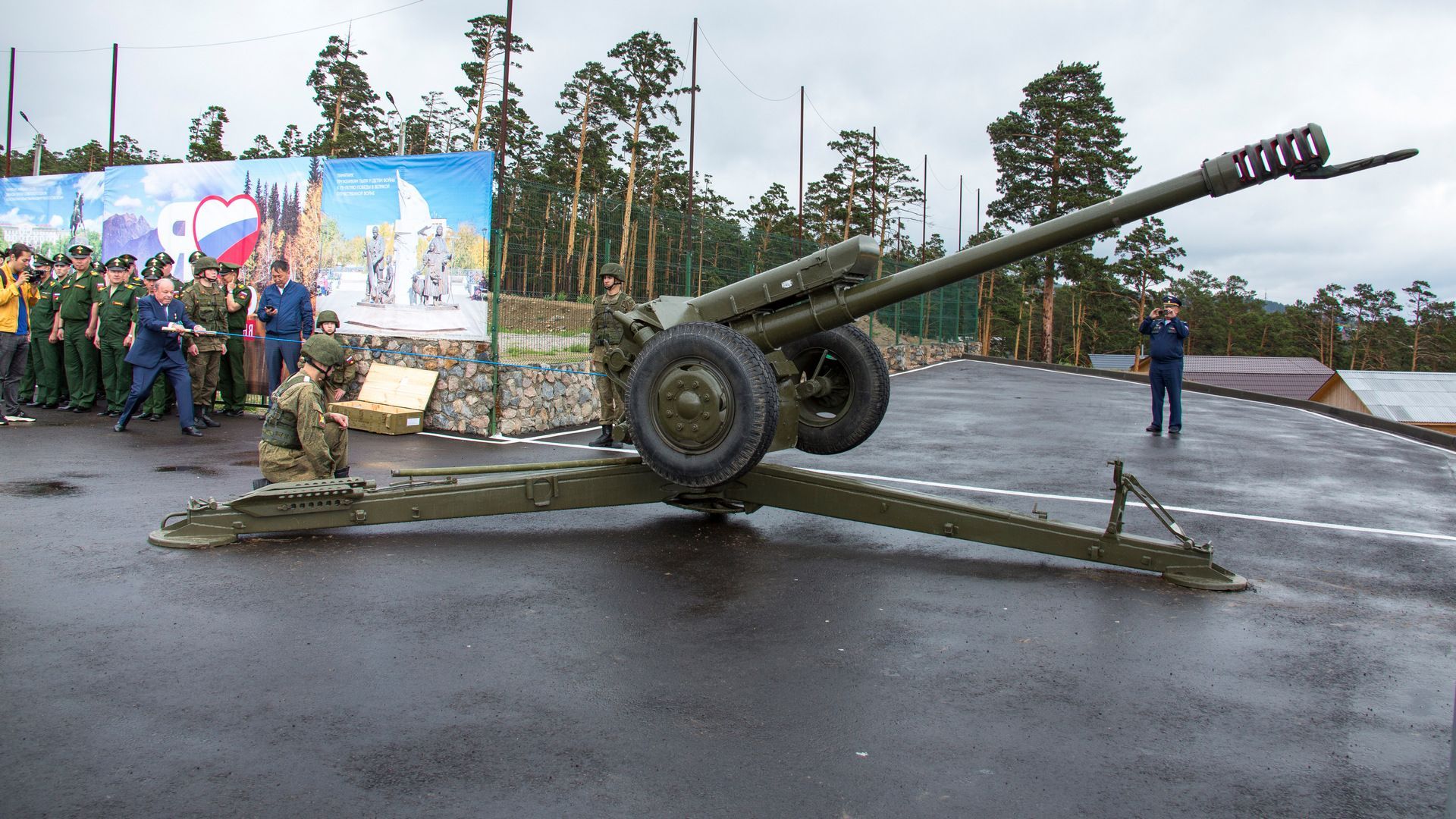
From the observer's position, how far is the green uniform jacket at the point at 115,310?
1186 cm

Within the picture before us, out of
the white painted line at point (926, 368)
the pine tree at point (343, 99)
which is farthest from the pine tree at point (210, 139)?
the white painted line at point (926, 368)

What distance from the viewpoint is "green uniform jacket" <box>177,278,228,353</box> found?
11664 millimetres

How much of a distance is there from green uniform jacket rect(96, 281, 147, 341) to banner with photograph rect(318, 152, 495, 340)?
7.33ft

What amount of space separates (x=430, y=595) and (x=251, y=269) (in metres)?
10.9

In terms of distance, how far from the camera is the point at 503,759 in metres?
3.24

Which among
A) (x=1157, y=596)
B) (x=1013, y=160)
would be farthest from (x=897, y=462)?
(x=1013, y=160)

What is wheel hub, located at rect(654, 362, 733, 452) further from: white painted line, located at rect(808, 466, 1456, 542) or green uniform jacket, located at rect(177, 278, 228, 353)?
green uniform jacket, located at rect(177, 278, 228, 353)

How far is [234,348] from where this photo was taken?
39.8ft

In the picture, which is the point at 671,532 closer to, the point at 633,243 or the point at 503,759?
the point at 503,759

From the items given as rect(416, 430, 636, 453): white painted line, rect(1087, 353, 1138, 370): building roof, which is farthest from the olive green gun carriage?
rect(1087, 353, 1138, 370): building roof

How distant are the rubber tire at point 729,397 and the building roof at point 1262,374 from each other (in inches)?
1516

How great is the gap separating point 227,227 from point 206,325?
3.06m

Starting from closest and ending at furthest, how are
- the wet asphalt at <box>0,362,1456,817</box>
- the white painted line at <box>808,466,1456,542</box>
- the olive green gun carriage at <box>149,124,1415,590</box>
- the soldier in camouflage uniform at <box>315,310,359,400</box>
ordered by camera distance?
the wet asphalt at <box>0,362,1456,817</box> < the olive green gun carriage at <box>149,124,1415,590</box> < the soldier in camouflage uniform at <box>315,310,359,400</box> < the white painted line at <box>808,466,1456,542</box>

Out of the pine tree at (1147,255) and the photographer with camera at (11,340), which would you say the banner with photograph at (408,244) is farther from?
the pine tree at (1147,255)
